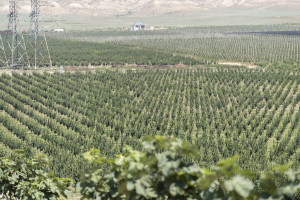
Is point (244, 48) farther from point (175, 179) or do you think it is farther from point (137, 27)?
point (175, 179)

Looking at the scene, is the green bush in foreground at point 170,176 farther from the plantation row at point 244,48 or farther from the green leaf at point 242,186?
the plantation row at point 244,48

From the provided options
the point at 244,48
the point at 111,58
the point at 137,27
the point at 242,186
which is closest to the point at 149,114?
the point at 242,186

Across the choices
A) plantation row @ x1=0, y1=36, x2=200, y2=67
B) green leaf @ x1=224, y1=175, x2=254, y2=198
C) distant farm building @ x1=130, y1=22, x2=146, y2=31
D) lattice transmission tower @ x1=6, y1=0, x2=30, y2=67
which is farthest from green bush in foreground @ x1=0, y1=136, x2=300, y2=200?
distant farm building @ x1=130, y1=22, x2=146, y2=31

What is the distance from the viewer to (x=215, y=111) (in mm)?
23281

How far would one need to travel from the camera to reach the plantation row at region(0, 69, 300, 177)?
1659 centimetres

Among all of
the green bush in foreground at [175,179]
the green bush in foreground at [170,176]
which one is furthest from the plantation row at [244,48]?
the green bush in foreground at [170,176]

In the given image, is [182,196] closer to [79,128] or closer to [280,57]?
[79,128]

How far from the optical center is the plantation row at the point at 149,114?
653 inches

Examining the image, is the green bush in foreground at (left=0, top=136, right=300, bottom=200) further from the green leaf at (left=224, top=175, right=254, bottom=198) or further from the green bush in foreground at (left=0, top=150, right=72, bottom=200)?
the green bush in foreground at (left=0, top=150, right=72, bottom=200)

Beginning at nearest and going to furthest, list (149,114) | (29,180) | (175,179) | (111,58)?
(175,179) < (29,180) < (149,114) < (111,58)

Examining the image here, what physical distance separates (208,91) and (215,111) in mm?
4703

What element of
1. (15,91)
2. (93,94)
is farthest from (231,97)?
(15,91)

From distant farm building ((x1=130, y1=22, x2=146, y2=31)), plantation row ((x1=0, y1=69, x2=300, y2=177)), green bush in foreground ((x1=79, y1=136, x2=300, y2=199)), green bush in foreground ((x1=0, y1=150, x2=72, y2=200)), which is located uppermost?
distant farm building ((x1=130, y1=22, x2=146, y2=31))

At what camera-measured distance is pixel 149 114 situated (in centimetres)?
2234
